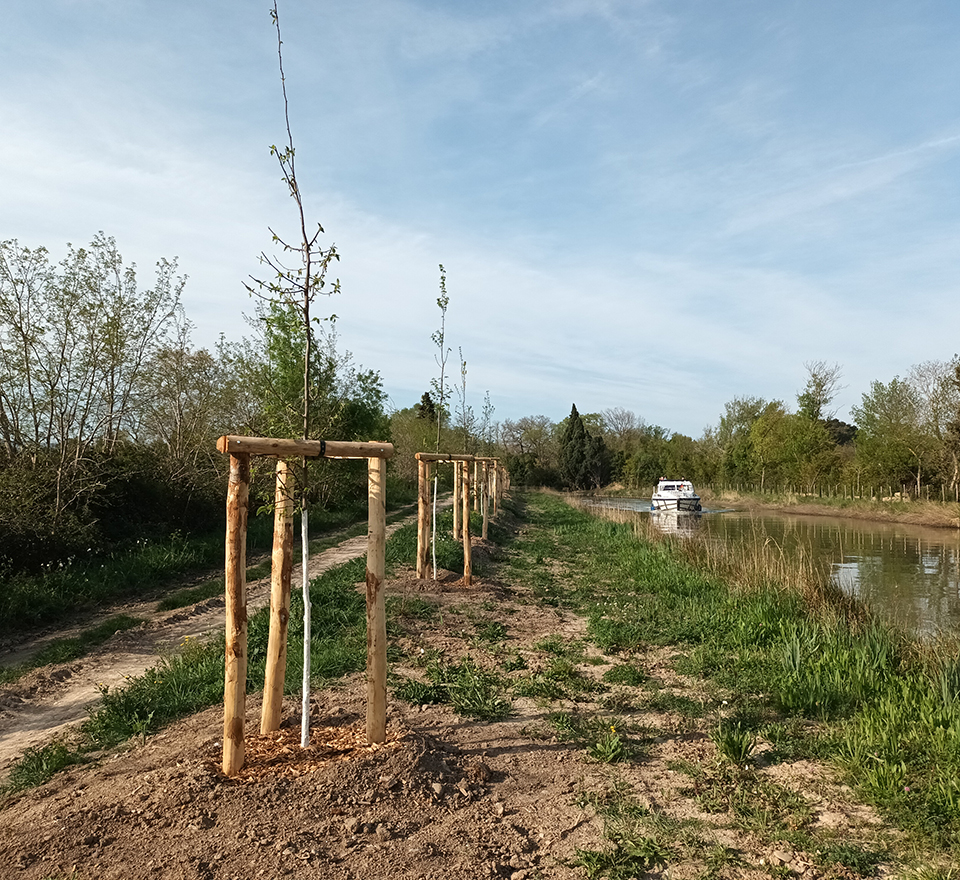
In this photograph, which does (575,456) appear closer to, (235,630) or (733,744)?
(733,744)

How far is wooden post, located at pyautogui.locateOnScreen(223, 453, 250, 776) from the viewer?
→ 3811 millimetres

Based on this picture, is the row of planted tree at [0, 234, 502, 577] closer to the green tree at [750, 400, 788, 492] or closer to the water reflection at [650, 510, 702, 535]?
the water reflection at [650, 510, 702, 535]

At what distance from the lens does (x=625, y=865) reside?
322 centimetres

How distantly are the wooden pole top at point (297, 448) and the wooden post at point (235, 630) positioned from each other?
4.2 inches

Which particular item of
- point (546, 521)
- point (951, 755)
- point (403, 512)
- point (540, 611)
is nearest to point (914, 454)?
point (546, 521)

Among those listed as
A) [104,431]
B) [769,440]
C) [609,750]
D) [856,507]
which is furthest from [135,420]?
[769,440]

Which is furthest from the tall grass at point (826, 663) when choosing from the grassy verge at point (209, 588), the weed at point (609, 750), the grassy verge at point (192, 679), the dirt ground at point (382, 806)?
the grassy verge at point (209, 588)

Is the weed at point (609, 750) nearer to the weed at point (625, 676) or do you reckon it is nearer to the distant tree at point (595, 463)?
the weed at point (625, 676)

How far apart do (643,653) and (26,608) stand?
792 centimetres

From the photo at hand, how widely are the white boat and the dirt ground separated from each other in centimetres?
3101

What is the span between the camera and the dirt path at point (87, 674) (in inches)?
217

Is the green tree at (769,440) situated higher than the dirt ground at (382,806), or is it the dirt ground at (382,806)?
the green tree at (769,440)

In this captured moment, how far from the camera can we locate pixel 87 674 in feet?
22.6

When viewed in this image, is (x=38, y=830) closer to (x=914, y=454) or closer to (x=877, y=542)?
(x=877, y=542)
